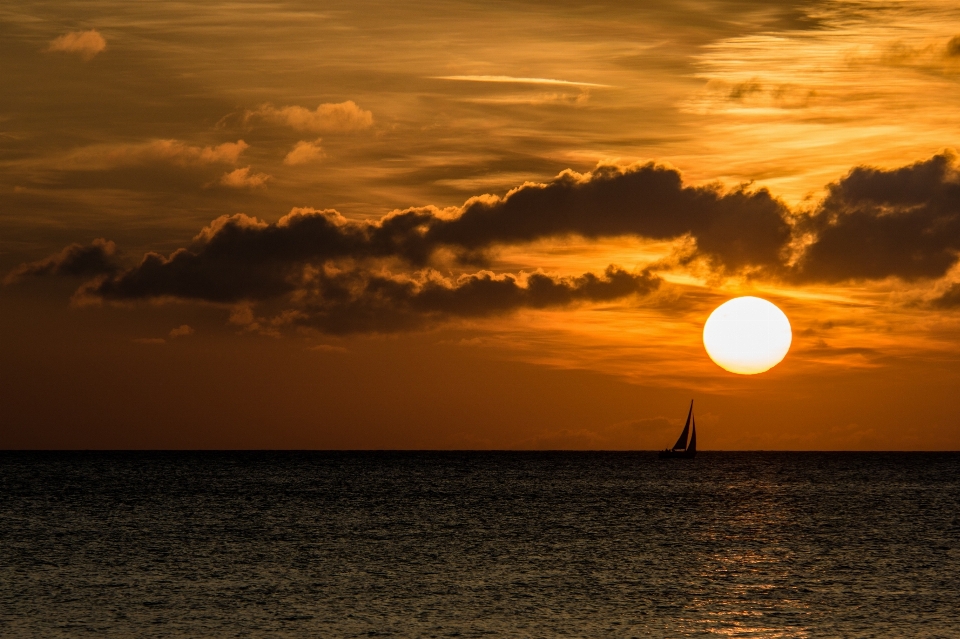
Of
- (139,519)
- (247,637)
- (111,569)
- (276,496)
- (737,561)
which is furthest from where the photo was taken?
(276,496)

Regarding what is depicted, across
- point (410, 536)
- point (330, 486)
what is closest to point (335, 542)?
point (410, 536)

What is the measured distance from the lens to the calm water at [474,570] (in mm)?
45062

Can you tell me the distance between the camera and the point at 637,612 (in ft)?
157

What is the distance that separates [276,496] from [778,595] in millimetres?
97355

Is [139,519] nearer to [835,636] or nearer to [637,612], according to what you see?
[637,612]

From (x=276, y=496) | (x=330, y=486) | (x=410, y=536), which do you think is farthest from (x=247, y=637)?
(x=330, y=486)

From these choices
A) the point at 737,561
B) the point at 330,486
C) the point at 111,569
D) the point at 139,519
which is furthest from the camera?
the point at 330,486

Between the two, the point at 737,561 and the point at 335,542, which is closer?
the point at 737,561

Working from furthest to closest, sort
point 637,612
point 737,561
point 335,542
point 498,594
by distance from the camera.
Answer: point 335,542, point 737,561, point 498,594, point 637,612

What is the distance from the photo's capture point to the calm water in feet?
148

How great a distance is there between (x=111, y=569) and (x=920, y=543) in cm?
5704

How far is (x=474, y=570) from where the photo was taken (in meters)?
61.1

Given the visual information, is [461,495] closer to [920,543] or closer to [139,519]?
[139,519]

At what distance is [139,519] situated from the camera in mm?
97438
